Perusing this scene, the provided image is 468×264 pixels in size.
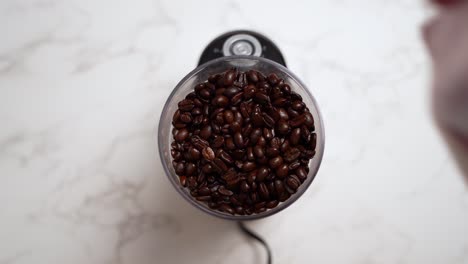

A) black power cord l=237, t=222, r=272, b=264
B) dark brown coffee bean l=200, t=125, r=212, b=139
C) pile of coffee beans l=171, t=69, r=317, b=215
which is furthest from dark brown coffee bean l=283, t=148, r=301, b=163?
black power cord l=237, t=222, r=272, b=264

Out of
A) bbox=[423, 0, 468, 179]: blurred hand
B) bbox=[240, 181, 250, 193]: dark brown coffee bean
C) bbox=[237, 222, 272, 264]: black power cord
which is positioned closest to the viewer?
bbox=[423, 0, 468, 179]: blurred hand

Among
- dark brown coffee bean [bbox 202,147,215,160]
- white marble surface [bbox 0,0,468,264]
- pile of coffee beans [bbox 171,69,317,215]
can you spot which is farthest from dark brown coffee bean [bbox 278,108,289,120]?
white marble surface [bbox 0,0,468,264]

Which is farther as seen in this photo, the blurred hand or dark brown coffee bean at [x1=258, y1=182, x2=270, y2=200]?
dark brown coffee bean at [x1=258, y1=182, x2=270, y2=200]

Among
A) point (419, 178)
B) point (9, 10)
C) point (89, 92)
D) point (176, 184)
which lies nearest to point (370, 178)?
point (419, 178)

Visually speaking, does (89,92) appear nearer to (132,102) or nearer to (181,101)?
(132,102)

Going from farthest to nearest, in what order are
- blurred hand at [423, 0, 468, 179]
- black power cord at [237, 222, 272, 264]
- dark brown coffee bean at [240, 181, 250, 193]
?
black power cord at [237, 222, 272, 264]
dark brown coffee bean at [240, 181, 250, 193]
blurred hand at [423, 0, 468, 179]

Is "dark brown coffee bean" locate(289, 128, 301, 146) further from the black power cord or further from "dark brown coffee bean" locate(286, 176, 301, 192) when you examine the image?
the black power cord

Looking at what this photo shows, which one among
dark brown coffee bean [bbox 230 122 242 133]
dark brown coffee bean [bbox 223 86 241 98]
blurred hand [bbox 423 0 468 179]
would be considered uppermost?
blurred hand [bbox 423 0 468 179]

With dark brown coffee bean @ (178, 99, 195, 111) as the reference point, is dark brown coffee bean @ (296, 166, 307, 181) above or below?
below
